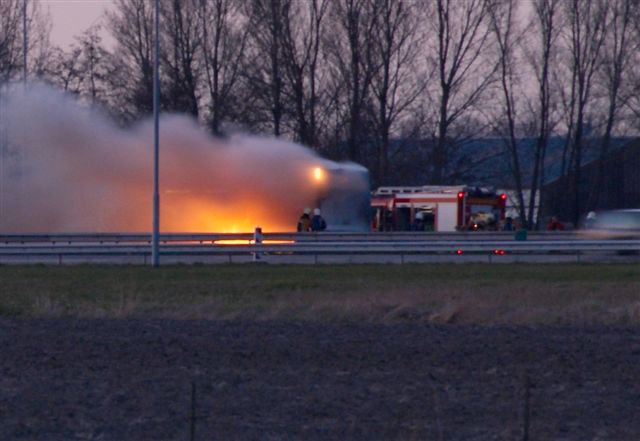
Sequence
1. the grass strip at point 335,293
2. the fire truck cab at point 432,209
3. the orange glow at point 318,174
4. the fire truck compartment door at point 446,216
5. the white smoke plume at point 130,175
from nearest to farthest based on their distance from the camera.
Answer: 1. the grass strip at point 335,293
2. the white smoke plume at point 130,175
3. the orange glow at point 318,174
4. the fire truck cab at point 432,209
5. the fire truck compartment door at point 446,216

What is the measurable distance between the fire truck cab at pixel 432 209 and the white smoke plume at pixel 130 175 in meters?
8.38

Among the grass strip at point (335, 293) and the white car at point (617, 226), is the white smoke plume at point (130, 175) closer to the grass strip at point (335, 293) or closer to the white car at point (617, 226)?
the grass strip at point (335, 293)

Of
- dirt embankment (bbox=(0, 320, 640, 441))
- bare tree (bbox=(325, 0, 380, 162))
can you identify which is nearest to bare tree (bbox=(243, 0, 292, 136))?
bare tree (bbox=(325, 0, 380, 162))

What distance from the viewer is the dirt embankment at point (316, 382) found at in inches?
401

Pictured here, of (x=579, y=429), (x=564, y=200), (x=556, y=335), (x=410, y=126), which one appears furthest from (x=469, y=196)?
(x=579, y=429)

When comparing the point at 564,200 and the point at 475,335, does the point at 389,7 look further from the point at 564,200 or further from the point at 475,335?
the point at 475,335

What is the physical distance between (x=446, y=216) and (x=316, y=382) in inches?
1489

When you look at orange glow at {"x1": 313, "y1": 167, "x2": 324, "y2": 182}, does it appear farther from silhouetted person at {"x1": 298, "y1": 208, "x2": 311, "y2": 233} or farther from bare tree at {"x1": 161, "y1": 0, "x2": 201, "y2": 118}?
bare tree at {"x1": 161, "y1": 0, "x2": 201, "y2": 118}

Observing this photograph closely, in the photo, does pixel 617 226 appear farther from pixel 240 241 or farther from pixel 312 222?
pixel 240 241

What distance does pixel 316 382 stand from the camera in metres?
12.3

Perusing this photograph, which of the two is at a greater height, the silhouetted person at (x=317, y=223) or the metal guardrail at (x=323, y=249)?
the silhouetted person at (x=317, y=223)

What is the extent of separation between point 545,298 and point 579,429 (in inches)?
454

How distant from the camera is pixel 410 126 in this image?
2185 inches

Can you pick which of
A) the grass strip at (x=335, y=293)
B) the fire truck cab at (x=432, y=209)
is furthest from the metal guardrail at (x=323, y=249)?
the fire truck cab at (x=432, y=209)
